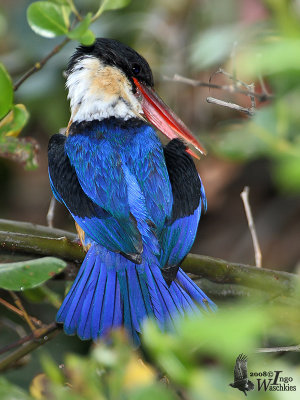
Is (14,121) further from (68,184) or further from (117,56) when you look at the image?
(117,56)

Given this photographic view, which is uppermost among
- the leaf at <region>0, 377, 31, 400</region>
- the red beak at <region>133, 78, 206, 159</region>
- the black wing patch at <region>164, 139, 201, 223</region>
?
the red beak at <region>133, 78, 206, 159</region>

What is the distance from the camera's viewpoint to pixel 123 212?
2.63 meters

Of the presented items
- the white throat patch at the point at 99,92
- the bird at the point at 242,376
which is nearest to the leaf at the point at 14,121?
the white throat patch at the point at 99,92

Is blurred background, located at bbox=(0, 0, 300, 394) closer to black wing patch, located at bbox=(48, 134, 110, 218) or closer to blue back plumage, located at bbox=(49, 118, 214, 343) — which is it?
black wing patch, located at bbox=(48, 134, 110, 218)

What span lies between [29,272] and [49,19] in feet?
3.21

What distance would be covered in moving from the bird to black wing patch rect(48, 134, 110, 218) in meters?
0.95

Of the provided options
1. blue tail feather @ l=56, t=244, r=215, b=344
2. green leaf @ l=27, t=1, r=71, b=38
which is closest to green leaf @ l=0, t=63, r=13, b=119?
green leaf @ l=27, t=1, r=71, b=38

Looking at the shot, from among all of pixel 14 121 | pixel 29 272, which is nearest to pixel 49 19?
pixel 14 121

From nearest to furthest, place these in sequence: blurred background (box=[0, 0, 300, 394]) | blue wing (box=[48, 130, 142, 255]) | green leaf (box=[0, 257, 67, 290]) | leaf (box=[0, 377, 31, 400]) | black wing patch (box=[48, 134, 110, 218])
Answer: leaf (box=[0, 377, 31, 400])
green leaf (box=[0, 257, 67, 290])
blue wing (box=[48, 130, 142, 255])
black wing patch (box=[48, 134, 110, 218])
blurred background (box=[0, 0, 300, 394])

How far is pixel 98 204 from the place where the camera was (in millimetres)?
2688

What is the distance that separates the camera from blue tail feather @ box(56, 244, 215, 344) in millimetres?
2461

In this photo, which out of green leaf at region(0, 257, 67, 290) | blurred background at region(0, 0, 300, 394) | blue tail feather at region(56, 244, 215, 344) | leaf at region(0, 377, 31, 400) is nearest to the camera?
leaf at region(0, 377, 31, 400)

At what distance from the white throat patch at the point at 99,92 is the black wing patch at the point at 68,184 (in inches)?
8.6

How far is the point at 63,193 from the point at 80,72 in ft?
2.25
